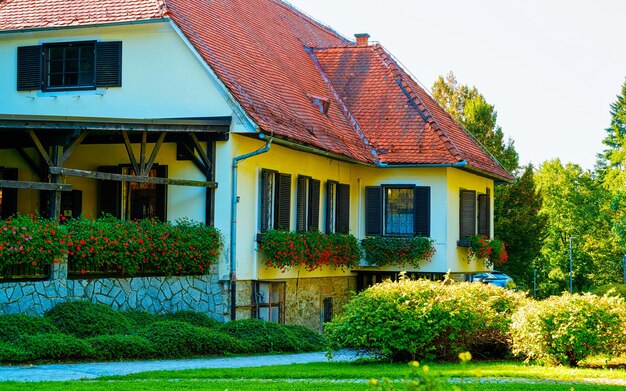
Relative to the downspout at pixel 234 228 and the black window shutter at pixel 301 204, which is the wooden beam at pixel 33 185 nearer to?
the downspout at pixel 234 228

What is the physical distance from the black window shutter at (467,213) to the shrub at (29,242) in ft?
45.1

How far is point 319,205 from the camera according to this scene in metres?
25.9

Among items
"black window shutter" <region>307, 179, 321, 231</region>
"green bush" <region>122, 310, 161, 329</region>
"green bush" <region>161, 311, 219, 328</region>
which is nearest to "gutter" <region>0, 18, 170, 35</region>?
"black window shutter" <region>307, 179, 321, 231</region>

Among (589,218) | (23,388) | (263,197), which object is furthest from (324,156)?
(589,218)

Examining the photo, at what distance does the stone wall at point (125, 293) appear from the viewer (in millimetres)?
17094

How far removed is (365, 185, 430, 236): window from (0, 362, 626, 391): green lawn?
1157 centimetres

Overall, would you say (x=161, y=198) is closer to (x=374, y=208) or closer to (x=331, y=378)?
(x=374, y=208)

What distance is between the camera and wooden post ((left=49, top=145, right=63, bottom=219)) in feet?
60.5

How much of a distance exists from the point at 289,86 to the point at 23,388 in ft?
50.3

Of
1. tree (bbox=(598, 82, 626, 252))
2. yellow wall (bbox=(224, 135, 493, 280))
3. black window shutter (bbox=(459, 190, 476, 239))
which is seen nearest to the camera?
yellow wall (bbox=(224, 135, 493, 280))

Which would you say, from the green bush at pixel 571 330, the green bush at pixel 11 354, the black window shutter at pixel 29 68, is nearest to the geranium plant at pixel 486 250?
the green bush at pixel 571 330

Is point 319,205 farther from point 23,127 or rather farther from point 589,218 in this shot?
point 589,218

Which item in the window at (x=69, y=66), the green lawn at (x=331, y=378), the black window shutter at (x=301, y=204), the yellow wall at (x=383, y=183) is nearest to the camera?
the green lawn at (x=331, y=378)

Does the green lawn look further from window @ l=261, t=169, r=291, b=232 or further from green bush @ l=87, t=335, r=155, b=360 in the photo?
window @ l=261, t=169, r=291, b=232
